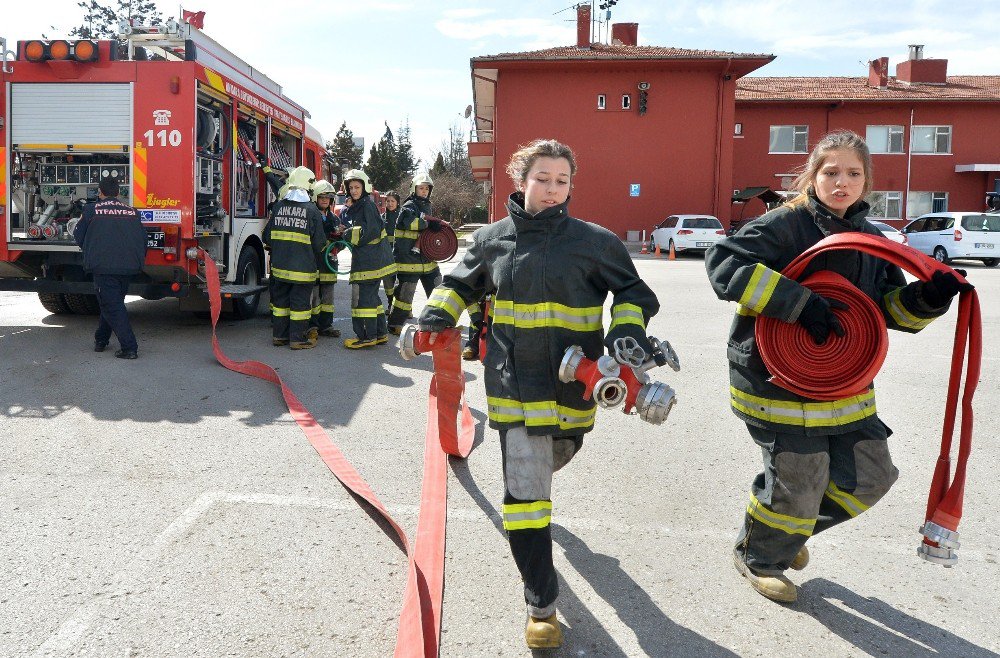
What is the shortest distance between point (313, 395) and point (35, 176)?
467cm

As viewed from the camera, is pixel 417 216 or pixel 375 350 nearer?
pixel 375 350

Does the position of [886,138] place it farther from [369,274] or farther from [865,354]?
[865,354]

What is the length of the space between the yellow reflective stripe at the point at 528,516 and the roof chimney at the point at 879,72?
37977 mm

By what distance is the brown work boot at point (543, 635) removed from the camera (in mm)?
2822

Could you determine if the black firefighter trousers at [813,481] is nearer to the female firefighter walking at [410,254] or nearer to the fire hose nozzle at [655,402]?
the fire hose nozzle at [655,402]

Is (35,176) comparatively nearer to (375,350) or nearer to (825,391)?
(375,350)

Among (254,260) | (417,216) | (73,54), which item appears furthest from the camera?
(254,260)

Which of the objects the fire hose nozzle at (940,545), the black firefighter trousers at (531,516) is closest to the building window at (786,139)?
the fire hose nozzle at (940,545)

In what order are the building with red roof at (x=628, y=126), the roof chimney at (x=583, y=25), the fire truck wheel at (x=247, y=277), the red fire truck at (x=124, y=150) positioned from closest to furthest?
the red fire truck at (x=124, y=150) → the fire truck wheel at (x=247, y=277) → the building with red roof at (x=628, y=126) → the roof chimney at (x=583, y=25)

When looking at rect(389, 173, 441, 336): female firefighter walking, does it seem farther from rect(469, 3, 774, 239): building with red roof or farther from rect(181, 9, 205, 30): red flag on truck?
rect(469, 3, 774, 239): building with red roof

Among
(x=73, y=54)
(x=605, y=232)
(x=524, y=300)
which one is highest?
(x=73, y=54)

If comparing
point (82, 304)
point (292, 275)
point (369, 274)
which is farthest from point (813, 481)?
point (82, 304)

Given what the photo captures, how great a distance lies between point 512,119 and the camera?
30.4 metres

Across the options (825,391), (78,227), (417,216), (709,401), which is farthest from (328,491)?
(417,216)
